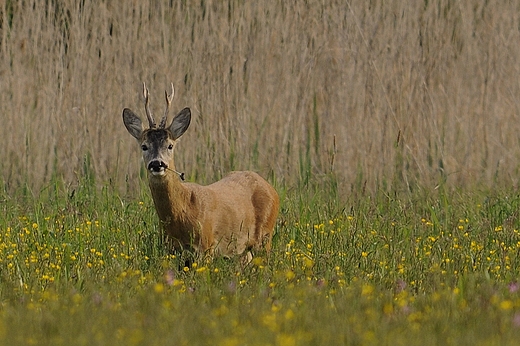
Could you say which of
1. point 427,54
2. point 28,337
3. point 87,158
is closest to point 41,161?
point 87,158

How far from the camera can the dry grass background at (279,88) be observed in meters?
8.59

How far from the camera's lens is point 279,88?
880 cm

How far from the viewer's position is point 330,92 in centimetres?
873

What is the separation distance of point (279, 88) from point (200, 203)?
8.23ft

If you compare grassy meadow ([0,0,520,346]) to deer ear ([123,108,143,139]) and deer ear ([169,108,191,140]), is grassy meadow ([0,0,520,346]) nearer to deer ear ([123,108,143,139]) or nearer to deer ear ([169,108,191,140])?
deer ear ([123,108,143,139])

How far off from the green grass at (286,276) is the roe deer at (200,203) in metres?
0.18

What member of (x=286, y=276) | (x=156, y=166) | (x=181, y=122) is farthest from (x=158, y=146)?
(x=286, y=276)

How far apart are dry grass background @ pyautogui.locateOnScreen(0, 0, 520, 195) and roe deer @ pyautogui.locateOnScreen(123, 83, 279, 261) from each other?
4.65 ft

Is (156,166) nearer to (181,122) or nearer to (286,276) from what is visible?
(181,122)

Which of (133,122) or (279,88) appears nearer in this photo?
(133,122)

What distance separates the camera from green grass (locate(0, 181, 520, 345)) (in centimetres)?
393

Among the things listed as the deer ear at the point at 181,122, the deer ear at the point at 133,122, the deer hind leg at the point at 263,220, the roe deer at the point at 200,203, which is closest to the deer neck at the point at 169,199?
the roe deer at the point at 200,203

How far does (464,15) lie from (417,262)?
12.1 ft

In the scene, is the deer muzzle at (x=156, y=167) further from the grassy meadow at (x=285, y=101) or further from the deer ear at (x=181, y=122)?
the grassy meadow at (x=285, y=101)
